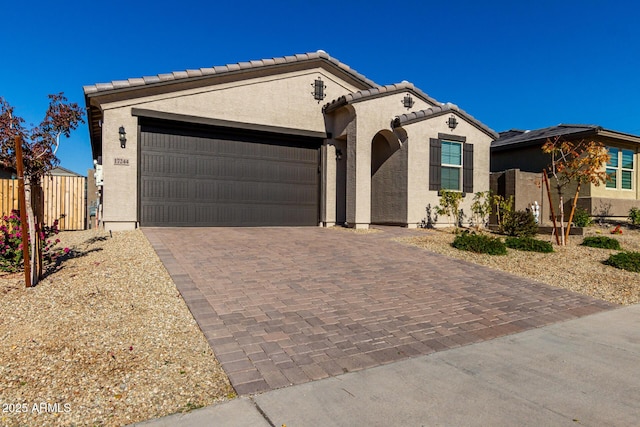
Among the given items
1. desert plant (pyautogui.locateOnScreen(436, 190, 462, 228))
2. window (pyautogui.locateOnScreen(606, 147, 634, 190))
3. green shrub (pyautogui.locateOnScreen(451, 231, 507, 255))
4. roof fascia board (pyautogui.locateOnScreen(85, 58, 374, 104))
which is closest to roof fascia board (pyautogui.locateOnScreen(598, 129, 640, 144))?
window (pyautogui.locateOnScreen(606, 147, 634, 190))

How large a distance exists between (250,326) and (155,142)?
28.2 ft

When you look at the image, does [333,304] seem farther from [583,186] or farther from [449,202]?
[583,186]

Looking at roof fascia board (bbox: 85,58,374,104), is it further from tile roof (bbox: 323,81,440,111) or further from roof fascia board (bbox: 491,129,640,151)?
roof fascia board (bbox: 491,129,640,151)

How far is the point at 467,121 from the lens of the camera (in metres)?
14.4

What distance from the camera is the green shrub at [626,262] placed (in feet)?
27.4

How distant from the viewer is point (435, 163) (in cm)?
1363

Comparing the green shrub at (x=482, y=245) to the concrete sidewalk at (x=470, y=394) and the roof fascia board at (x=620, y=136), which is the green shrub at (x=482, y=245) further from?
the roof fascia board at (x=620, y=136)

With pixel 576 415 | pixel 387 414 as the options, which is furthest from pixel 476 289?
pixel 387 414

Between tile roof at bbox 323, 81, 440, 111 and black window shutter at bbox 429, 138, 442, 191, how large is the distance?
1.79 m

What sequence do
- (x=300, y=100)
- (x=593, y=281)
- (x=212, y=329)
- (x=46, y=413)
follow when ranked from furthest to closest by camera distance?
(x=300, y=100)
(x=593, y=281)
(x=212, y=329)
(x=46, y=413)

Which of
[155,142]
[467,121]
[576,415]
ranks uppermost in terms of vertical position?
[467,121]

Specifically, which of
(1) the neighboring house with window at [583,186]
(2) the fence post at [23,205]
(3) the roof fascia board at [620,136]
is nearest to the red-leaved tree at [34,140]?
(2) the fence post at [23,205]

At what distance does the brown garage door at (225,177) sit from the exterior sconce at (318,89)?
1.46 meters

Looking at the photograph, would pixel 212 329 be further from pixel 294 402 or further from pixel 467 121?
pixel 467 121
